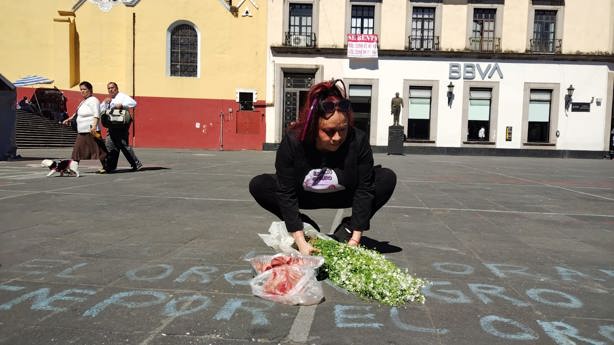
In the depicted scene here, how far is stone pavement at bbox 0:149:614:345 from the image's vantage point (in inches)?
96.6

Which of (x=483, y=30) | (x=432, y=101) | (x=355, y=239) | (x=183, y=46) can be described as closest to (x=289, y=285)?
(x=355, y=239)

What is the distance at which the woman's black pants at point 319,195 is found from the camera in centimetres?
380

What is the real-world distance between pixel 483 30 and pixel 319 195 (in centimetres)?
2361

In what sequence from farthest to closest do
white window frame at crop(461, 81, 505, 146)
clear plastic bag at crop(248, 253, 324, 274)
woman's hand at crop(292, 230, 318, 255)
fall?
white window frame at crop(461, 81, 505, 146) < woman's hand at crop(292, 230, 318, 255) < clear plastic bag at crop(248, 253, 324, 274)

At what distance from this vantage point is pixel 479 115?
81.6ft

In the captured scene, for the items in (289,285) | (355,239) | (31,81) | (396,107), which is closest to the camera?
(289,285)

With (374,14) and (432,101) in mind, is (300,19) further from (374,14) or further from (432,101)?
(432,101)

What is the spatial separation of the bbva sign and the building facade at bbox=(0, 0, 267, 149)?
9.35 meters

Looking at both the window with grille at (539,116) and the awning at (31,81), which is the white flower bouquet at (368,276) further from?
the awning at (31,81)

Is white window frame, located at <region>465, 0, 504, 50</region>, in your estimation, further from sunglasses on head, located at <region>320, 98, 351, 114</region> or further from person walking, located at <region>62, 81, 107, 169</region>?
sunglasses on head, located at <region>320, 98, 351, 114</region>

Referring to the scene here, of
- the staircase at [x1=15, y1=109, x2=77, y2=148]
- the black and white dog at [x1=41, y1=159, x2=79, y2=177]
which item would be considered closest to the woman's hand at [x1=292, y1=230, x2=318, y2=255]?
the black and white dog at [x1=41, y1=159, x2=79, y2=177]

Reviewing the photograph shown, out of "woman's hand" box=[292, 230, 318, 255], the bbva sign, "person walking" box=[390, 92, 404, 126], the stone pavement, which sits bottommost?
the stone pavement

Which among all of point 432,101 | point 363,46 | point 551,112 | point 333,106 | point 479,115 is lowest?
point 333,106

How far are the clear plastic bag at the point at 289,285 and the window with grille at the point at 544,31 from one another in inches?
987
